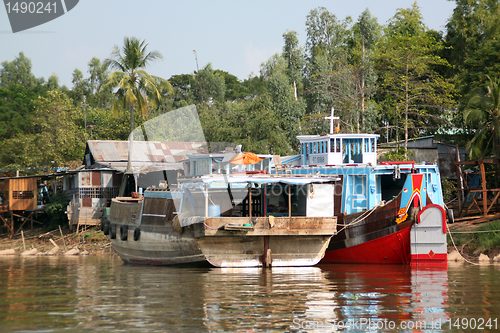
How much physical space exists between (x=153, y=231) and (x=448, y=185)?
66.3ft

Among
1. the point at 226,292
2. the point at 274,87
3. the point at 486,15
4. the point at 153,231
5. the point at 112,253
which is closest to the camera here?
the point at 226,292

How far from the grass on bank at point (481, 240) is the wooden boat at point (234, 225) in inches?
313

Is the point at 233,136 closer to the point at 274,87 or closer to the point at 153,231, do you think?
the point at 274,87

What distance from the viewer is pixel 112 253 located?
30234 millimetres

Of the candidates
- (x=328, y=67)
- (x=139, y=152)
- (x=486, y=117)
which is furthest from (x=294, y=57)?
(x=486, y=117)

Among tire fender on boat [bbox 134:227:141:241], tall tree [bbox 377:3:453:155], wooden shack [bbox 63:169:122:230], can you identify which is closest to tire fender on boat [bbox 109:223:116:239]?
tire fender on boat [bbox 134:227:141:241]

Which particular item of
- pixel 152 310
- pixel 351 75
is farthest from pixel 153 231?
pixel 351 75

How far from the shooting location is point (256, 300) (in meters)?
12.2

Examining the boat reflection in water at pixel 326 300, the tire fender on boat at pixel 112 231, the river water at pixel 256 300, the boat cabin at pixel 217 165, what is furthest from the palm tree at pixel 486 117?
the tire fender on boat at pixel 112 231

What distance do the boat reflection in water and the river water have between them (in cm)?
2

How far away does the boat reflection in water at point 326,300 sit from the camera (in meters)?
9.94

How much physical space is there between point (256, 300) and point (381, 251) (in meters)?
9.85

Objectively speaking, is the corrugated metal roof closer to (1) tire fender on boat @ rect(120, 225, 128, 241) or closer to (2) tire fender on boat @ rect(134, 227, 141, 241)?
(1) tire fender on boat @ rect(120, 225, 128, 241)

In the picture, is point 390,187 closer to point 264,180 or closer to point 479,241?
point 479,241
